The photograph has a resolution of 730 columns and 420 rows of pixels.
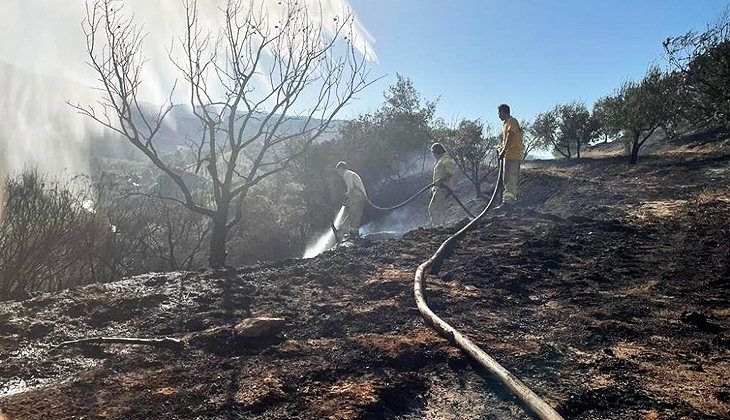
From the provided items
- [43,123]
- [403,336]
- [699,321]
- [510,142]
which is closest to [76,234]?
[510,142]

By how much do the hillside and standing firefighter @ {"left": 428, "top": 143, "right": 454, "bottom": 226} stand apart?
3.51 metres

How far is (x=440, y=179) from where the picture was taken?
10094 mm

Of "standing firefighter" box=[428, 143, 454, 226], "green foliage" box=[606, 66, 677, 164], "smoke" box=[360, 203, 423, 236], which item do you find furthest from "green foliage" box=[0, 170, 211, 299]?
"green foliage" box=[606, 66, 677, 164]

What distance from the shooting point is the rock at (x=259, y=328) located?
3.58 meters

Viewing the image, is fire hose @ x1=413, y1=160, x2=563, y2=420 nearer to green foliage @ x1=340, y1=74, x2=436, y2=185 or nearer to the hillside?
the hillside

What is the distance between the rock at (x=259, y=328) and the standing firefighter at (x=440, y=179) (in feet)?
22.8

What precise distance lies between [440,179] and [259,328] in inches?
281

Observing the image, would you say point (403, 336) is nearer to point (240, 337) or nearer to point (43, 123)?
point (240, 337)

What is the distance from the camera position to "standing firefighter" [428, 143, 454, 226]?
10172 millimetres

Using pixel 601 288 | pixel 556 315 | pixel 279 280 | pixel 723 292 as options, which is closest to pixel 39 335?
pixel 279 280

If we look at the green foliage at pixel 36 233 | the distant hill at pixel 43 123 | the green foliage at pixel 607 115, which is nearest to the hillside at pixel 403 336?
the green foliage at pixel 36 233

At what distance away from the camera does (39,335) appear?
380cm

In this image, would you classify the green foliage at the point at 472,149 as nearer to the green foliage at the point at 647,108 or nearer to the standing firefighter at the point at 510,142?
the green foliage at the point at 647,108

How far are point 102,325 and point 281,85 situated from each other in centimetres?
677
